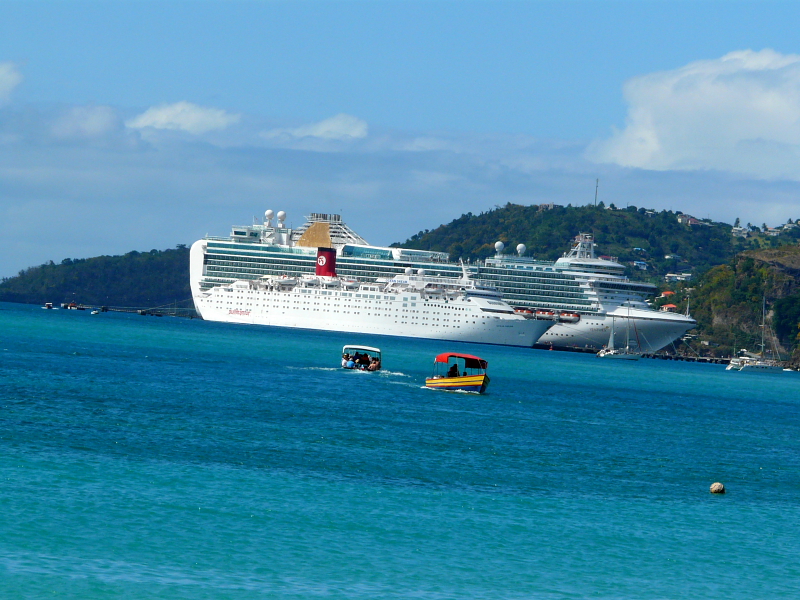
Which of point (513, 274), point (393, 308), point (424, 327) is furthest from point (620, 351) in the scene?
point (393, 308)

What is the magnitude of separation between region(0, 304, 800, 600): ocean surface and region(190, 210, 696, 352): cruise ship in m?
86.6

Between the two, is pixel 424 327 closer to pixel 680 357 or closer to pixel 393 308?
pixel 393 308

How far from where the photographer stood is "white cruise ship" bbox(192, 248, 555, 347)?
125 m

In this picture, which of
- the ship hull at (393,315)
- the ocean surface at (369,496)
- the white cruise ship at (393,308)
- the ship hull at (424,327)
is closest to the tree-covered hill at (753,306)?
the white cruise ship at (393,308)

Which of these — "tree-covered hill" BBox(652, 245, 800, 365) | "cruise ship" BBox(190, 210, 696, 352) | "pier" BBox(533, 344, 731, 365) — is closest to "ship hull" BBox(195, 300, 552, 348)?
"cruise ship" BBox(190, 210, 696, 352)

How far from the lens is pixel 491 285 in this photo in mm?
141250

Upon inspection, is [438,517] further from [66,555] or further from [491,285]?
[491,285]

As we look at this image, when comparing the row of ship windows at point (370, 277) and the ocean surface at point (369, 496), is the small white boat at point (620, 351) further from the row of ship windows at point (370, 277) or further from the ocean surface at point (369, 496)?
the ocean surface at point (369, 496)

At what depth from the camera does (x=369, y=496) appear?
2595 cm

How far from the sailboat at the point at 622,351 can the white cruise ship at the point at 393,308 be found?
24.9 ft

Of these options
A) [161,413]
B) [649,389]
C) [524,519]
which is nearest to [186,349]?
[649,389]

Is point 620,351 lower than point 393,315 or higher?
lower

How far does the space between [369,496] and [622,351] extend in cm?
11099

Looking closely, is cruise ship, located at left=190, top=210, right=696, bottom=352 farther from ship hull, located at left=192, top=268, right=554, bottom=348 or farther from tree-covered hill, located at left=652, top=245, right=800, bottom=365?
tree-covered hill, located at left=652, top=245, right=800, bottom=365
